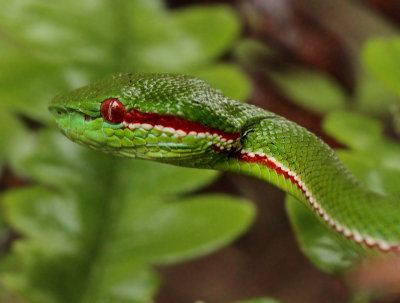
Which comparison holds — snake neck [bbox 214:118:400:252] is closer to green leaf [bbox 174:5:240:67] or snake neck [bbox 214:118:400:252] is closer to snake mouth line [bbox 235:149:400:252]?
snake mouth line [bbox 235:149:400:252]

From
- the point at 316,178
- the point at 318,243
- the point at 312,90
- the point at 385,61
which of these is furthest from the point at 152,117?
the point at 312,90

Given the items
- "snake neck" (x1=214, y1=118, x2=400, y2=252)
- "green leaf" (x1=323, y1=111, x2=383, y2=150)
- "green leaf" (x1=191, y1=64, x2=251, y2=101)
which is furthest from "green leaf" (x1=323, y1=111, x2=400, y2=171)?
"green leaf" (x1=191, y1=64, x2=251, y2=101)

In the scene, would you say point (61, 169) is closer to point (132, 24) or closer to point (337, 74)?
point (132, 24)

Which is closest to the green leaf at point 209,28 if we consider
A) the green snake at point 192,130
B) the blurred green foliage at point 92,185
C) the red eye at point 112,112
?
the blurred green foliage at point 92,185

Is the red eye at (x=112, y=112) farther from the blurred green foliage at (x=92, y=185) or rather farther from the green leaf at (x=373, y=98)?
the green leaf at (x=373, y=98)

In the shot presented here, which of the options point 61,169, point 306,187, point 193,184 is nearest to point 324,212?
point 306,187

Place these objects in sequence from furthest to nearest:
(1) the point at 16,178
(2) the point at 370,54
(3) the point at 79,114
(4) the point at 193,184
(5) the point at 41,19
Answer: (1) the point at 16,178 < (5) the point at 41,19 < (4) the point at 193,184 < (2) the point at 370,54 < (3) the point at 79,114
